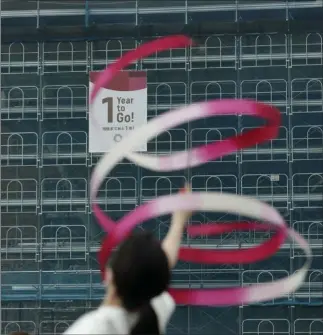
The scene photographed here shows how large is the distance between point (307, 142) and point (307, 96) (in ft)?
1.52

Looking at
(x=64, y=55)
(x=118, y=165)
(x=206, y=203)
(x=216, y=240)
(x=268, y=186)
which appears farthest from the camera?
(x=64, y=55)

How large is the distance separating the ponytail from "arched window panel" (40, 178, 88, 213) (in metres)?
9.97

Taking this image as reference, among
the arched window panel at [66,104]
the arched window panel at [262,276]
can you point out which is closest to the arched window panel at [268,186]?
the arched window panel at [262,276]

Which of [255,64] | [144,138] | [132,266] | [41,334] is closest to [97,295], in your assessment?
[41,334]

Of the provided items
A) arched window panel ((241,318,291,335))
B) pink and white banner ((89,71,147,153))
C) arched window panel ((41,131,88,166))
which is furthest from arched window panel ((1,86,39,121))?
arched window panel ((241,318,291,335))

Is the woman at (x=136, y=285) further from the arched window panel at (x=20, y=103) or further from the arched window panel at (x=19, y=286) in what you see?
the arched window panel at (x=20, y=103)

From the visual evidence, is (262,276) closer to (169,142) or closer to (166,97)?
(169,142)

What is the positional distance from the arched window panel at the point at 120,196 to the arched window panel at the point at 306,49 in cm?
207

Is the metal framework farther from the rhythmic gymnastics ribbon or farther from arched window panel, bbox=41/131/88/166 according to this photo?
the rhythmic gymnastics ribbon

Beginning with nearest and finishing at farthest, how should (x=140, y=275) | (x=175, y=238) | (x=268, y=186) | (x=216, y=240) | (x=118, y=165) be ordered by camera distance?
1. (x=140, y=275)
2. (x=175, y=238)
3. (x=216, y=240)
4. (x=268, y=186)
5. (x=118, y=165)

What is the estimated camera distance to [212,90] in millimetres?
11305

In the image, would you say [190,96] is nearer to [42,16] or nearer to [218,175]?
[218,175]

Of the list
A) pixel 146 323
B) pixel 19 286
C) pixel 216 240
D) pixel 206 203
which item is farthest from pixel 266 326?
pixel 146 323

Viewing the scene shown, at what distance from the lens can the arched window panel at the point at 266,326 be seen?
36.6 feet
